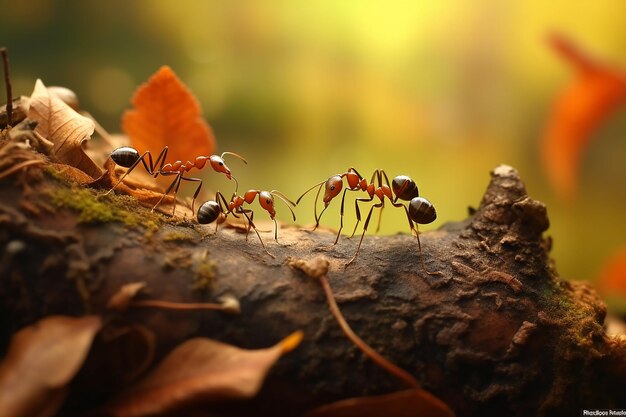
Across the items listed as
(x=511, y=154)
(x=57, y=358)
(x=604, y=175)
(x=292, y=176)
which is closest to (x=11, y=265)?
(x=57, y=358)

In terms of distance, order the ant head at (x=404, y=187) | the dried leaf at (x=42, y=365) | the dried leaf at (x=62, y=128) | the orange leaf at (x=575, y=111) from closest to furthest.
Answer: the dried leaf at (x=42, y=365), the dried leaf at (x=62, y=128), the ant head at (x=404, y=187), the orange leaf at (x=575, y=111)

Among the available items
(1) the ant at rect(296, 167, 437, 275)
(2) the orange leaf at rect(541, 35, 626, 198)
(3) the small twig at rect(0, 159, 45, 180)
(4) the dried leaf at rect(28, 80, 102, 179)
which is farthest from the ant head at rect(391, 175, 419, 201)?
(2) the orange leaf at rect(541, 35, 626, 198)

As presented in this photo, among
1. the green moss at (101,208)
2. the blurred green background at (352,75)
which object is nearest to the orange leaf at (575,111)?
the blurred green background at (352,75)

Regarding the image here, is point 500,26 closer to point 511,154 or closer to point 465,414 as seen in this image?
point 511,154

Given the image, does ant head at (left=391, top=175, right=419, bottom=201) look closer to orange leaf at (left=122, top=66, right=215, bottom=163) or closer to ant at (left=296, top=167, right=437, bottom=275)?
ant at (left=296, top=167, right=437, bottom=275)

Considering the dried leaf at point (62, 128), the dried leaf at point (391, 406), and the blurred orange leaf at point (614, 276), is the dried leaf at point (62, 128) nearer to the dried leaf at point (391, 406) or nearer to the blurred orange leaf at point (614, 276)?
the dried leaf at point (391, 406)

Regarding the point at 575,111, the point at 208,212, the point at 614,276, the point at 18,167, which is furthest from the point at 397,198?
the point at 614,276

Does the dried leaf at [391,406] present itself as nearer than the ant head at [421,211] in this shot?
Yes
